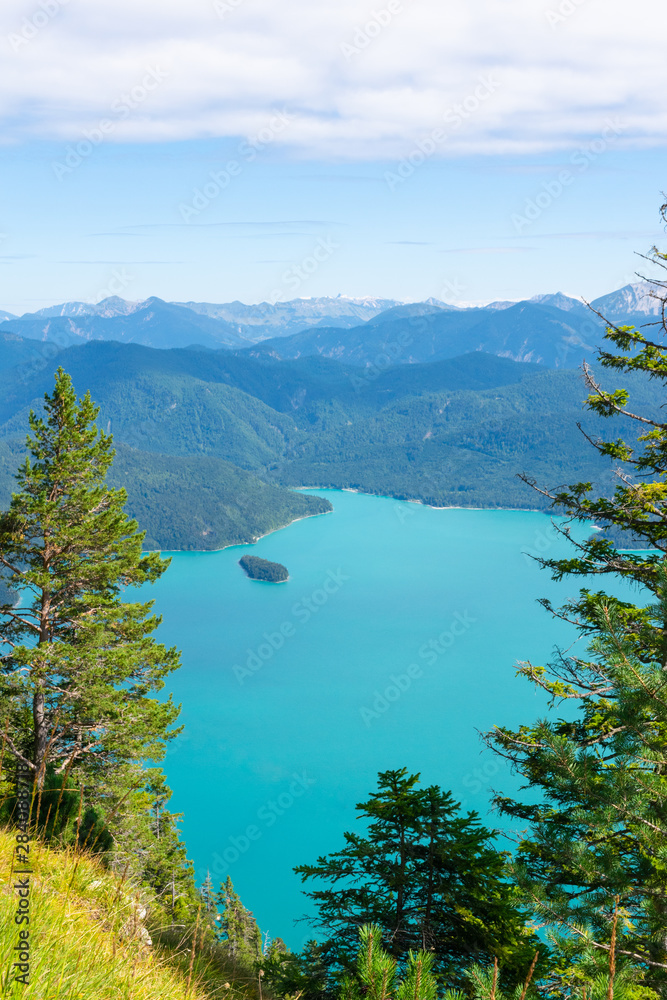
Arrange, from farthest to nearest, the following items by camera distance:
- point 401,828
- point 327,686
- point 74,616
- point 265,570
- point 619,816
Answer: point 265,570 → point 327,686 → point 74,616 → point 401,828 → point 619,816

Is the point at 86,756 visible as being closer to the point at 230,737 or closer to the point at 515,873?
the point at 515,873

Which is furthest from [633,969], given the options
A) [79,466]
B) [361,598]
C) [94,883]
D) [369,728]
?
[361,598]

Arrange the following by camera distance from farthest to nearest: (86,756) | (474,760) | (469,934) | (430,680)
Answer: (430,680), (474,760), (86,756), (469,934)

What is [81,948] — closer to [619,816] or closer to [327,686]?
[619,816]

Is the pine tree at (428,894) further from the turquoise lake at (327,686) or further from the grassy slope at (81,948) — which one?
the turquoise lake at (327,686)

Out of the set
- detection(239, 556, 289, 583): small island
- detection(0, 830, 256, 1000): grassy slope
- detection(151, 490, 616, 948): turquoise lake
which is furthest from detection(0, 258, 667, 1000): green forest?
detection(239, 556, 289, 583): small island

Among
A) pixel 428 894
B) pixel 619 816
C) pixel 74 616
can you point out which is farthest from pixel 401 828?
pixel 74 616
